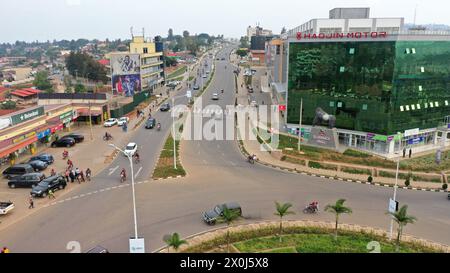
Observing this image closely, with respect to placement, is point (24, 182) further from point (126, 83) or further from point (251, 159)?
point (126, 83)

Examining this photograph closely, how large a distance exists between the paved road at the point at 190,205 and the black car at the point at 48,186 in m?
1.90

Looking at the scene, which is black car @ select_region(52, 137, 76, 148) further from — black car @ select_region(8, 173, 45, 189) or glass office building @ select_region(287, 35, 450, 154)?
glass office building @ select_region(287, 35, 450, 154)

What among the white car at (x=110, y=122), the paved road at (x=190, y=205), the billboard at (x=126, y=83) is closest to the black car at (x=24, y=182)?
the paved road at (x=190, y=205)

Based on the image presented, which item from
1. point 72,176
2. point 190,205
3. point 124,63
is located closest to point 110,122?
point 124,63

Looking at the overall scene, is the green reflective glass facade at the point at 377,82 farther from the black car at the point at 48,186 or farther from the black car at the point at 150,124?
the black car at the point at 48,186

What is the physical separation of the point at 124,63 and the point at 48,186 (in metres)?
50.1

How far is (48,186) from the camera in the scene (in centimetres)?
3008

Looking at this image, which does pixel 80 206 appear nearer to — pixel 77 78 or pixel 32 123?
pixel 32 123

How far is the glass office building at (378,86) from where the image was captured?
41250 millimetres

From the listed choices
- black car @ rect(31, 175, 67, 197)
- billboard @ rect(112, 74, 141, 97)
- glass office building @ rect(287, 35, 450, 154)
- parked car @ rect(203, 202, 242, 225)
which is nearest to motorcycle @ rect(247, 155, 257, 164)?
glass office building @ rect(287, 35, 450, 154)

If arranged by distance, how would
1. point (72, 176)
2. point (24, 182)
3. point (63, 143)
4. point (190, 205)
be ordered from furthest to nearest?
point (63, 143), point (72, 176), point (24, 182), point (190, 205)

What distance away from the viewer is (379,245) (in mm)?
22312
